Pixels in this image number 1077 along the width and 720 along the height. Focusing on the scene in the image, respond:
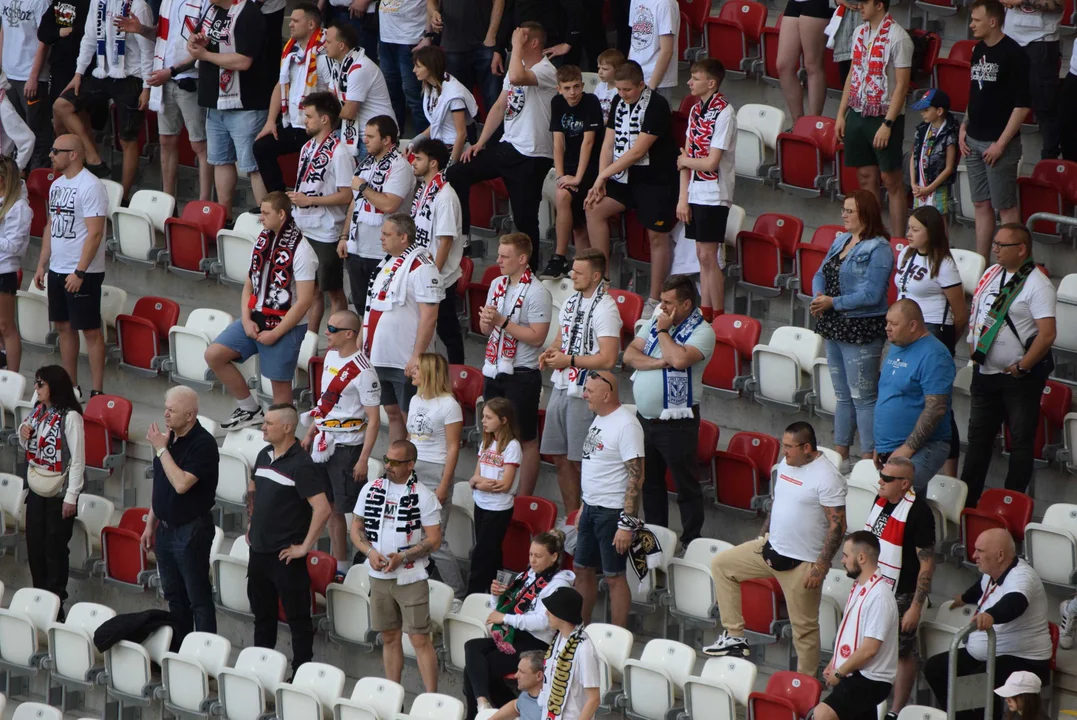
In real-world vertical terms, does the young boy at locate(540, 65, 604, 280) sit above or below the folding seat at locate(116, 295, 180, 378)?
above

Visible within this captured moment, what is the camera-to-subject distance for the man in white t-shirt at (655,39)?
10.4m

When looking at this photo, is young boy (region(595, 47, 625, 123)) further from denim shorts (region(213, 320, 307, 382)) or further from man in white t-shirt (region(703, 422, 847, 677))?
man in white t-shirt (region(703, 422, 847, 677))

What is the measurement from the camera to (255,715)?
333 inches

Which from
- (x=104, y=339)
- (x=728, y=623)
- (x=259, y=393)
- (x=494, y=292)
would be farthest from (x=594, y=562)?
(x=104, y=339)

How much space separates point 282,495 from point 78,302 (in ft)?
8.81

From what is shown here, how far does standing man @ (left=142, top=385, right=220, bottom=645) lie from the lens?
27.7 feet

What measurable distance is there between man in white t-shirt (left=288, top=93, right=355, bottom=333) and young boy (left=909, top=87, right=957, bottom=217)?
3256 millimetres

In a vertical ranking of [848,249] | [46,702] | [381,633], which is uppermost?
[848,249]

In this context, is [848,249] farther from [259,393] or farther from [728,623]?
[259,393]

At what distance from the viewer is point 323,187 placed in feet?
33.1

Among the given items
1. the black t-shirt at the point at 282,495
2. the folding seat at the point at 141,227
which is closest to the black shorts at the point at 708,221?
the black t-shirt at the point at 282,495

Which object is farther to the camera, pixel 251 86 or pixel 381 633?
pixel 251 86

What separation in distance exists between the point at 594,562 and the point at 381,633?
1.12 metres

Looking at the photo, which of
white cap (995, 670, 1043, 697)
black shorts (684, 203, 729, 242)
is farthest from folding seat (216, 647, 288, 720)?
white cap (995, 670, 1043, 697)
